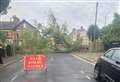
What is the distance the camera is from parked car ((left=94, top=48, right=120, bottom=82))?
407 inches

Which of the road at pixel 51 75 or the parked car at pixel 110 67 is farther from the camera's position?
the road at pixel 51 75

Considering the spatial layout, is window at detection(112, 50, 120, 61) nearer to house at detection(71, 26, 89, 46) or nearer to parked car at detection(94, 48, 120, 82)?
parked car at detection(94, 48, 120, 82)

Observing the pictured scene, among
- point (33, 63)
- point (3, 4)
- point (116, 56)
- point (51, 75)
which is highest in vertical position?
point (3, 4)

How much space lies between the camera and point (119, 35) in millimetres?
53250

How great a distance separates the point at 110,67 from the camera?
1123 centimetres

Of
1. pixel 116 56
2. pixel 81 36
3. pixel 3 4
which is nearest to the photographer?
pixel 116 56

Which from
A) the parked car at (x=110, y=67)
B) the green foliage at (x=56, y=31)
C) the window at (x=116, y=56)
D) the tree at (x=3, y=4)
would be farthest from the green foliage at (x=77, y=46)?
the window at (x=116, y=56)

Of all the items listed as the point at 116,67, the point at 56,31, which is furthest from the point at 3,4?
the point at 56,31

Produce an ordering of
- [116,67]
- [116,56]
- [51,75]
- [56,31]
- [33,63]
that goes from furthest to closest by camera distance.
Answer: [56,31], [33,63], [51,75], [116,56], [116,67]

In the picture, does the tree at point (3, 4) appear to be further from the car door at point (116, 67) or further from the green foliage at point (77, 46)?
the green foliage at point (77, 46)

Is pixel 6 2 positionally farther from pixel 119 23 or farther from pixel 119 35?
pixel 119 23

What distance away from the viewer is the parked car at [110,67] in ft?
34.0

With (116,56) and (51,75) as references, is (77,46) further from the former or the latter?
(116,56)

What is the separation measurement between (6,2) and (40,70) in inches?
255
